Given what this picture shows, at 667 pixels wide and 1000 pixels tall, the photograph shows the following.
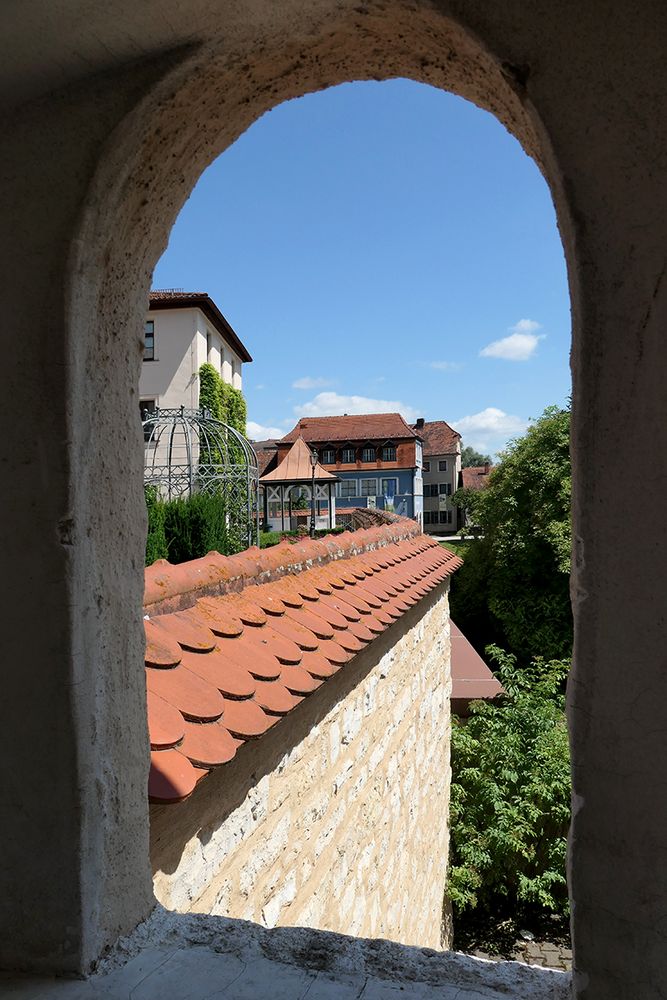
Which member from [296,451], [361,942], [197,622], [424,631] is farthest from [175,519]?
[296,451]

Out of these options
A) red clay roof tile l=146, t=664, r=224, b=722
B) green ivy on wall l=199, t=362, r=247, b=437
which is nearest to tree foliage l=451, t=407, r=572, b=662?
green ivy on wall l=199, t=362, r=247, b=437

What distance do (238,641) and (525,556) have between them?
709 inches

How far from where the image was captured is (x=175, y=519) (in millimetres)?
9273

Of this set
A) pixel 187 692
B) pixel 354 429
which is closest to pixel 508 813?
pixel 187 692

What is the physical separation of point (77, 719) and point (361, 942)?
74 centimetres

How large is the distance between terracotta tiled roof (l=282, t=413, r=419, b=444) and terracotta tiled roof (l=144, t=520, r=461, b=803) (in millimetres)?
36637

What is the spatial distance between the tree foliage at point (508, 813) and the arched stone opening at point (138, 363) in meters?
6.83

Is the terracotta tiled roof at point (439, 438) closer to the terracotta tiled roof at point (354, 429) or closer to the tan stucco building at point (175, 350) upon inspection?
the terracotta tiled roof at point (354, 429)

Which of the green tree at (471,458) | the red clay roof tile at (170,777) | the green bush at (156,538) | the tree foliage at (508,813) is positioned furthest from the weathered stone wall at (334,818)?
the green tree at (471,458)

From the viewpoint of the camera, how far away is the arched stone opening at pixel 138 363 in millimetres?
1017

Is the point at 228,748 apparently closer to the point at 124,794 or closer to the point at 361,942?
the point at 124,794

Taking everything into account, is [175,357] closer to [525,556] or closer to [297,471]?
[297,471]

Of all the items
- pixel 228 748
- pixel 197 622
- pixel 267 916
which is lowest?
pixel 267 916

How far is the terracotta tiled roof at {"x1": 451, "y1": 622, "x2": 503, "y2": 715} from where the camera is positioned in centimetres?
945
